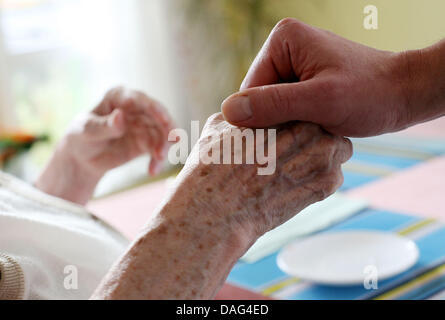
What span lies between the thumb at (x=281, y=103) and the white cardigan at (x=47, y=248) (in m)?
0.37

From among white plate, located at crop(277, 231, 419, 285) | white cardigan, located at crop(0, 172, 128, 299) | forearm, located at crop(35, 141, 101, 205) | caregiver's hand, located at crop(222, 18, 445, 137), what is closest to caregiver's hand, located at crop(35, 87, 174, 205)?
forearm, located at crop(35, 141, 101, 205)

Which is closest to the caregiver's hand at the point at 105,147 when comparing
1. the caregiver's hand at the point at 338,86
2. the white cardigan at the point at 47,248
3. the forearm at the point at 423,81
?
the white cardigan at the point at 47,248

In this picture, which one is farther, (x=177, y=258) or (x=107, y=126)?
(x=107, y=126)

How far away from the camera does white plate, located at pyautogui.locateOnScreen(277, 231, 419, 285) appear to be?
3.54ft

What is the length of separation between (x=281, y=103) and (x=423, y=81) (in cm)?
21

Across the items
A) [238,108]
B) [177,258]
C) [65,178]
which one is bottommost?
[65,178]

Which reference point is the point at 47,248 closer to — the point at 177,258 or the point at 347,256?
the point at 177,258

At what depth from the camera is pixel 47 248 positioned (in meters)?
0.96

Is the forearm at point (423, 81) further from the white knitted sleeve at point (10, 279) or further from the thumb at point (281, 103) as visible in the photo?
the white knitted sleeve at point (10, 279)

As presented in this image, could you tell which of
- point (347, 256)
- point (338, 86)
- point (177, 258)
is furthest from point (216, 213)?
point (347, 256)

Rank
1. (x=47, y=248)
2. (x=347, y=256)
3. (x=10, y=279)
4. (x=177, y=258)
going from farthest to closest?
(x=347, y=256)
(x=47, y=248)
(x=10, y=279)
(x=177, y=258)

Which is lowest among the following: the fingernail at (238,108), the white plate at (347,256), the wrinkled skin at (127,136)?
the white plate at (347,256)

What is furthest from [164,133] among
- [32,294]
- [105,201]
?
[32,294]

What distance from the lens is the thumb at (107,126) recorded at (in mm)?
1354
